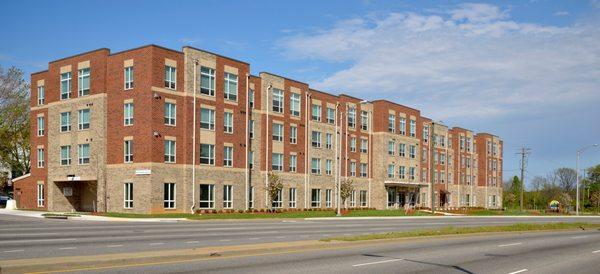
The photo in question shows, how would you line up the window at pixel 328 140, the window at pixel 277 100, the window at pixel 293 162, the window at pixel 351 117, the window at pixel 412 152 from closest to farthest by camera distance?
1. the window at pixel 277 100
2. the window at pixel 293 162
3. the window at pixel 328 140
4. the window at pixel 351 117
5. the window at pixel 412 152

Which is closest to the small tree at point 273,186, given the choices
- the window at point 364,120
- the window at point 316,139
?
the window at point 316,139

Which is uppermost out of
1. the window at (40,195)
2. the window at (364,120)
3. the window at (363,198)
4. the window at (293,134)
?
the window at (364,120)

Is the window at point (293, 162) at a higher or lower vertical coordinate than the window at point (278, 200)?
higher

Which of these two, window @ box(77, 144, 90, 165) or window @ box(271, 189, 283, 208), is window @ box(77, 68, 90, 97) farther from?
window @ box(271, 189, 283, 208)

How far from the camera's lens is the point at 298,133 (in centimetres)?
6291

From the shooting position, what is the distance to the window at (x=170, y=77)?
47997 mm

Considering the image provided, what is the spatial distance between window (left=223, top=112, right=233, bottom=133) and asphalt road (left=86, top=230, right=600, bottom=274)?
32603 mm

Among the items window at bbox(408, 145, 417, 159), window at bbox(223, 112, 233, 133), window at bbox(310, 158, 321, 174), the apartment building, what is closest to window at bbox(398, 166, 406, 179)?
window at bbox(408, 145, 417, 159)

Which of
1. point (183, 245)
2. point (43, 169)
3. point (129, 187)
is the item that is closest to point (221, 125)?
point (129, 187)

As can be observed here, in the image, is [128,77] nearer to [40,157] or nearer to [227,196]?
[227,196]

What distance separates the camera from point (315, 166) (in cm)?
6544

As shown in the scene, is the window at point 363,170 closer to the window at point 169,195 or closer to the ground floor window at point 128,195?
the window at point 169,195

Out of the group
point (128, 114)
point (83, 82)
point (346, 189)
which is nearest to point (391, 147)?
point (346, 189)

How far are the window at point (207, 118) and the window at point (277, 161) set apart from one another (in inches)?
363
